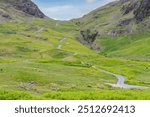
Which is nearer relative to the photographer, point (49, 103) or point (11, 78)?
point (49, 103)

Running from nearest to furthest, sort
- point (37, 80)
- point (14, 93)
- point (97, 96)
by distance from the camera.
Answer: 1. point (14, 93)
2. point (97, 96)
3. point (37, 80)

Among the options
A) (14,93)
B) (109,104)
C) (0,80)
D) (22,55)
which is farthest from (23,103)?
(22,55)

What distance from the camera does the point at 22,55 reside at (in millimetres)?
198625

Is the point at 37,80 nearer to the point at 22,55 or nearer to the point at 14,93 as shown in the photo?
the point at 14,93

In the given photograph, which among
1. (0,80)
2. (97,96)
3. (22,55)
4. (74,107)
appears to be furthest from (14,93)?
(22,55)

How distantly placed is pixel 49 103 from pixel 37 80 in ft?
136

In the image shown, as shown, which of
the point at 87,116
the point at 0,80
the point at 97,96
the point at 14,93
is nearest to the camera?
the point at 87,116

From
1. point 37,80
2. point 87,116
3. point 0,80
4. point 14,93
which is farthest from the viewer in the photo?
point 37,80

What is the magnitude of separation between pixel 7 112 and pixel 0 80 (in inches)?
1421

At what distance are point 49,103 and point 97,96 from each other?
14.2 metres

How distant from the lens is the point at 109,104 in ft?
101

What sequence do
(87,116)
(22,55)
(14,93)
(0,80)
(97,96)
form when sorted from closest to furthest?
(87,116) < (14,93) < (97,96) < (0,80) < (22,55)

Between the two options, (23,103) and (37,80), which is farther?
(37,80)

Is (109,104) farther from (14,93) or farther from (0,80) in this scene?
(0,80)
